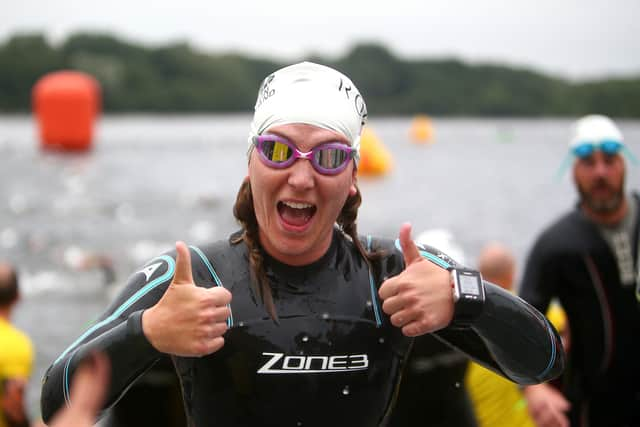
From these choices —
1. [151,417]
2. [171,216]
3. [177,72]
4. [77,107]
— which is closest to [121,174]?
[77,107]

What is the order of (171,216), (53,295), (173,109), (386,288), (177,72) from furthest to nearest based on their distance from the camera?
(173,109) < (177,72) < (171,216) < (53,295) < (386,288)

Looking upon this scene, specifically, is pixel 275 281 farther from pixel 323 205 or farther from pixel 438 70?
pixel 438 70

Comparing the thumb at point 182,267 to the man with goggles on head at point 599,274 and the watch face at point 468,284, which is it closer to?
the watch face at point 468,284

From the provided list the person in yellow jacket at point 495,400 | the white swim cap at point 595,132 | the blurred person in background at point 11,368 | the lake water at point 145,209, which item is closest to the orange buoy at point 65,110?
the lake water at point 145,209

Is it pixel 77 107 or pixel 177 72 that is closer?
pixel 77 107

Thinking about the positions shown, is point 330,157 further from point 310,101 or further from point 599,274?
point 599,274

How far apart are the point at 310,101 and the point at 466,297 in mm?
803

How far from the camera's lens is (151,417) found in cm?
439

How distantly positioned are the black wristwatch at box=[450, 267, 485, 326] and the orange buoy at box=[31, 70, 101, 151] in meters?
39.7

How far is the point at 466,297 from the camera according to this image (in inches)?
94.1

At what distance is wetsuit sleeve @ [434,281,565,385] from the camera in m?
2.49

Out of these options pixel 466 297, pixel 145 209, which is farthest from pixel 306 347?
pixel 145 209

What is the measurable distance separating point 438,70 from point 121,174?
6438cm

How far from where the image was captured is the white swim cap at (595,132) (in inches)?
183
